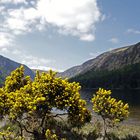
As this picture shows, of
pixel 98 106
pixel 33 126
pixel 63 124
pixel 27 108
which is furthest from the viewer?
pixel 63 124

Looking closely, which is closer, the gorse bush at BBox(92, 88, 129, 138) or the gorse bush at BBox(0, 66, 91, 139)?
the gorse bush at BBox(0, 66, 91, 139)

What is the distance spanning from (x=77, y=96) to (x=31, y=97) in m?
5.70

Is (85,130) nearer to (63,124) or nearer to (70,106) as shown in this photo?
(63,124)

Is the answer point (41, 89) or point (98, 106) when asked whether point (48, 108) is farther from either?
point (98, 106)

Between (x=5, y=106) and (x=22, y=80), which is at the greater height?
(x=22, y=80)

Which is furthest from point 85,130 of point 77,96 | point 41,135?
point 77,96

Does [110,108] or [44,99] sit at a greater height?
[44,99]

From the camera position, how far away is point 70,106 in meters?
38.7

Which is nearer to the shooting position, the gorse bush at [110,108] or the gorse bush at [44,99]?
the gorse bush at [44,99]

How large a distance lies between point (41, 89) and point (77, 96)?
4.61 meters

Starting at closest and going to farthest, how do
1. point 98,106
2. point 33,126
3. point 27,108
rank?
point 27,108 → point 33,126 → point 98,106

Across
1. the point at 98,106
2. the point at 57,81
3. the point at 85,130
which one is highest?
the point at 57,81

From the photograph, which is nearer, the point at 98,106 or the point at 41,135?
the point at 41,135

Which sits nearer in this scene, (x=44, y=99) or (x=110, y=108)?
(x=44, y=99)
